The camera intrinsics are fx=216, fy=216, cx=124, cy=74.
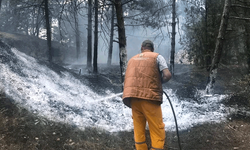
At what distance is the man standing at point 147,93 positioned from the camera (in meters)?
3.60

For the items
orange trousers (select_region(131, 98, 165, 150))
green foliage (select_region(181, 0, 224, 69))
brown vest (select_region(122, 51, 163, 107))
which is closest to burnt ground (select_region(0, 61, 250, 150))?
orange trousers (select_region(131, 98, 165, 150))

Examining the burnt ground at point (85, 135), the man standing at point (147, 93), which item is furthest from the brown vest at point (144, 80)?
the burnt ground at point (85, 135)

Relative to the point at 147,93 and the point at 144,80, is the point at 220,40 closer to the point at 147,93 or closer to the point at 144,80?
the point at 144,80

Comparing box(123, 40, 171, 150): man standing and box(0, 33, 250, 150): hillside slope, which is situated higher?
box(123, 40, 171, 150): man standing

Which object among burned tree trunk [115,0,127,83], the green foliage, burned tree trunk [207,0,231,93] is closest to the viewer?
burned tree trunk [115,0,127,83]

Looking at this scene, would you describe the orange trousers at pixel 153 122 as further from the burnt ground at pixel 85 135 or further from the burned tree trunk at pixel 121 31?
the burned tree trunk at pixel 121 31

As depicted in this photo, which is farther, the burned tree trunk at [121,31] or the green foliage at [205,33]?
the green foliage at [205,33]

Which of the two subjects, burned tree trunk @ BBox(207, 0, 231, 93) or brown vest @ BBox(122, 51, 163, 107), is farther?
burned tree trunk @ BBox(207, 0, 231, 93)

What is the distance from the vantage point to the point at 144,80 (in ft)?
12.1

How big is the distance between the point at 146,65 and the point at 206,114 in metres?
3.68

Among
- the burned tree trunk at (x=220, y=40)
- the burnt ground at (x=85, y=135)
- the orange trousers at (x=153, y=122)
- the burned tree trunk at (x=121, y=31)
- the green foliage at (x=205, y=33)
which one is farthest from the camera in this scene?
the green foliage at (x=205, y=33)

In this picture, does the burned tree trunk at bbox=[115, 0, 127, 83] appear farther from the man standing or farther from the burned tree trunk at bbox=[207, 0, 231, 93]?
the burned tree trunk at bbox=[207, 0, 231, 93]

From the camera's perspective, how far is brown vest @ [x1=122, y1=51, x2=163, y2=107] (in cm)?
363

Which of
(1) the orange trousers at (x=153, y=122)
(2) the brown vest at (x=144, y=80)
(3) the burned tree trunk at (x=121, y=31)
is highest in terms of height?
(3) the burned tree trunk at (x=121, y=31)
